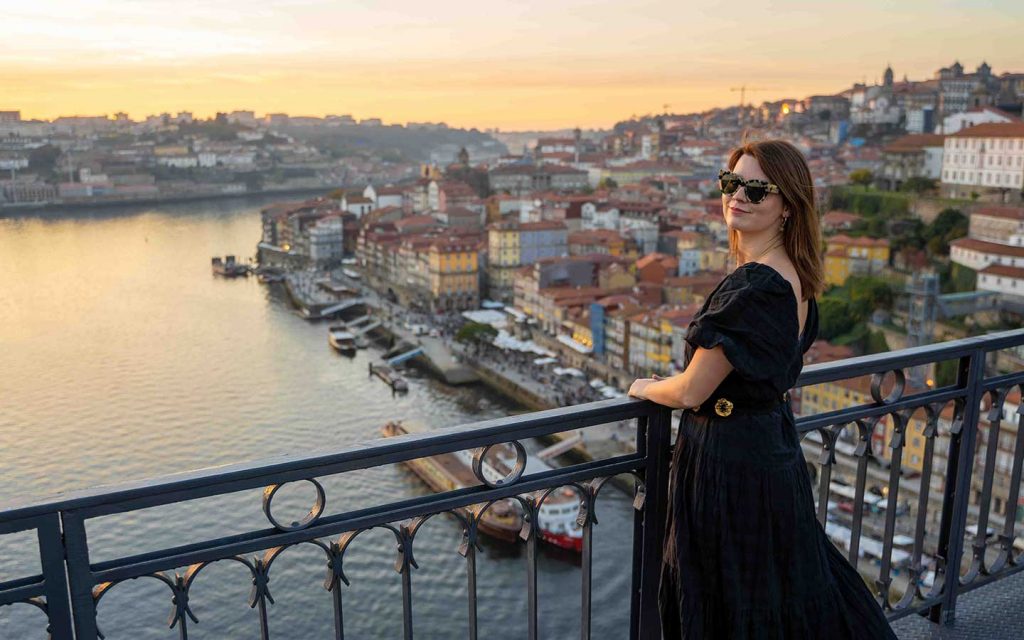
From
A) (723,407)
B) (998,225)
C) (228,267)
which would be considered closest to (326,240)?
(228,267)

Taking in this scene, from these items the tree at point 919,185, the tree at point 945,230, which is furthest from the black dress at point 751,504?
the tree at point 919,185

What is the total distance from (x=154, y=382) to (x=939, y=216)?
1133 cm

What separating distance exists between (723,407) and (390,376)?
1144 centimetres

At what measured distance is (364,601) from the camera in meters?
5.65

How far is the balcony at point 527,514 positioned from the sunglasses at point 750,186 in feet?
0.55

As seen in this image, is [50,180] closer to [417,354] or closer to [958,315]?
[417,354]

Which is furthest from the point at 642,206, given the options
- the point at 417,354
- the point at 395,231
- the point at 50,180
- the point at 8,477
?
the point at 50,180

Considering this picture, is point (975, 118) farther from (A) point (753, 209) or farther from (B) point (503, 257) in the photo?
(A) point (753, 209)

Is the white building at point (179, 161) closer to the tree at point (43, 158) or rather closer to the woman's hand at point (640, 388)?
the tree at point (43, 158)

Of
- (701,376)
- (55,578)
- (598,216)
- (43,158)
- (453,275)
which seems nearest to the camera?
(55,578)

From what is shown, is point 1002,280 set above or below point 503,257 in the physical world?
above

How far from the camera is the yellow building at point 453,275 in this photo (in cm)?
1717

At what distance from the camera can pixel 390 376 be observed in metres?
11.9

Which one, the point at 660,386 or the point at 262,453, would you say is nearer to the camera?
the point at 660,386
